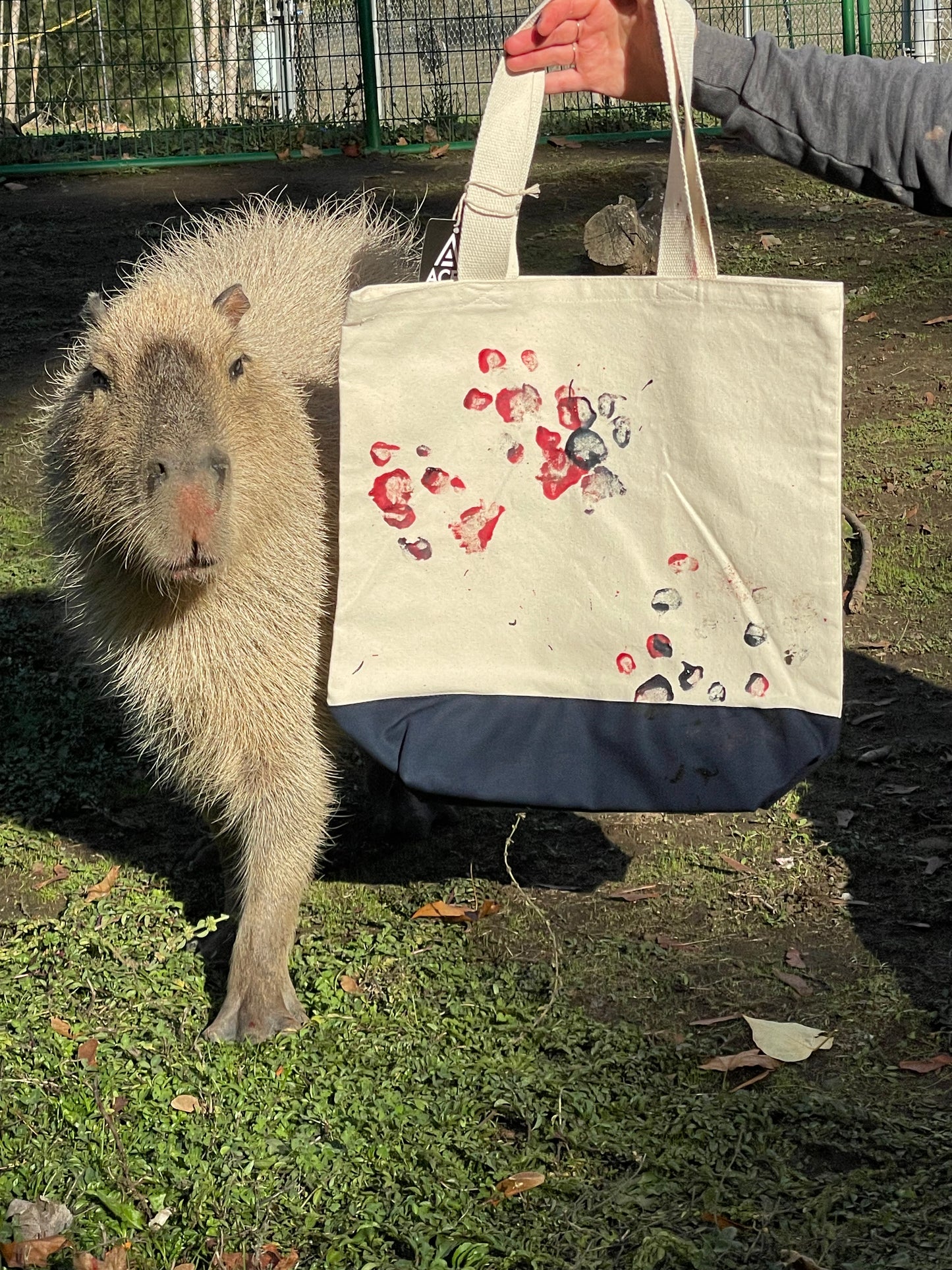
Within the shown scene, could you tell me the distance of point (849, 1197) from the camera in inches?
83.2

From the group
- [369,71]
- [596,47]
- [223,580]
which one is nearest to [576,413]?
[596,47]

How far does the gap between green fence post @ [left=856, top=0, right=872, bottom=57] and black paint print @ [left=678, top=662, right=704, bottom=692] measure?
27.5 feet

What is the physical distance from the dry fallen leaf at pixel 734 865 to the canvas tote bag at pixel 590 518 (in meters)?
0.90

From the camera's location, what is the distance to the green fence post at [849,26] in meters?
9.31

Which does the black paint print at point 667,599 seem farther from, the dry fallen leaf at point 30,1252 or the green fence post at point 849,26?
the green fence post at point 849,26

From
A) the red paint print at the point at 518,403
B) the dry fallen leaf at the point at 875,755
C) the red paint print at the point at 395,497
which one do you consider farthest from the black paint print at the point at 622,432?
the dry fallen leaf at the point at 875,755

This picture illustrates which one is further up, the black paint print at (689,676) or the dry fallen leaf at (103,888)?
the black paint print at (689,676)

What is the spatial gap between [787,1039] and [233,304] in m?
1.70

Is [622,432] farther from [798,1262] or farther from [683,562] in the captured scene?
[798,1262]

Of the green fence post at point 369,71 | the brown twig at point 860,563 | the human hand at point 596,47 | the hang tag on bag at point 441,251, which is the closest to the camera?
the human hand at point 596,47

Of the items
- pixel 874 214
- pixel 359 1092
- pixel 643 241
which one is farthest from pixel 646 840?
pixel 874 214

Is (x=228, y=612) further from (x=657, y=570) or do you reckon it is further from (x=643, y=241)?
(x=643, y=241)

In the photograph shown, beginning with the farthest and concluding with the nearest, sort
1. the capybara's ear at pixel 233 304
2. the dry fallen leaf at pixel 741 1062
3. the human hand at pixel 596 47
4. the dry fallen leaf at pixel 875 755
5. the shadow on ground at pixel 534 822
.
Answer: the dry fallen leaf at pixel 875 755 → the shadow on ground at pixel 534 822 → the capybara's ear at pixel 233 304 → the dry fallen leaf at pixel 741 1062 → the human hand at pixel 596 47

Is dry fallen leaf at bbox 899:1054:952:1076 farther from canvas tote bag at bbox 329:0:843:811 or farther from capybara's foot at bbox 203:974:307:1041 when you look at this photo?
capybara's foot at bbox 203:974:307:1041
